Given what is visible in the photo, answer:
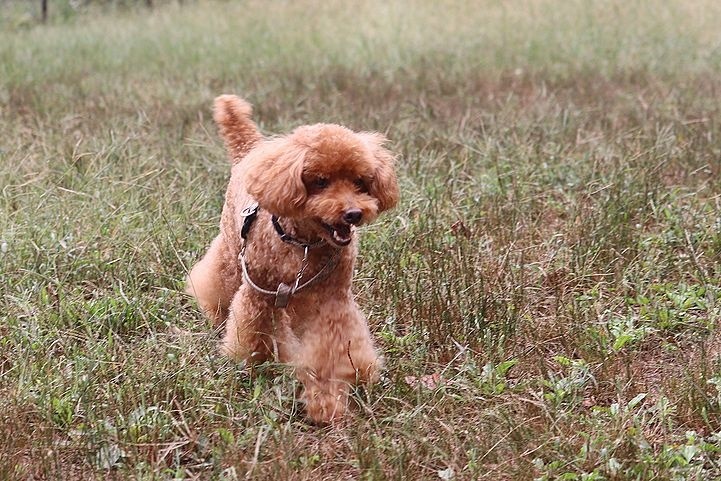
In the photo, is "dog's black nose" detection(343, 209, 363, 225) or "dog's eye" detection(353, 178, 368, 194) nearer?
"dog's black nose" detection(343, 209, 363, 225)

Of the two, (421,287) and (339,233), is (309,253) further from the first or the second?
Result: (421,287)

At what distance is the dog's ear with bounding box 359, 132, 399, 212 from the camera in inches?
124

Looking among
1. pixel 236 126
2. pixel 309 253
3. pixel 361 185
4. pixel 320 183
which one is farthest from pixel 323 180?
pixel 236 126

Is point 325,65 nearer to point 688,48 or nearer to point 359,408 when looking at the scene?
point 688,48

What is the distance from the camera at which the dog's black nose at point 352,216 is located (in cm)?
292

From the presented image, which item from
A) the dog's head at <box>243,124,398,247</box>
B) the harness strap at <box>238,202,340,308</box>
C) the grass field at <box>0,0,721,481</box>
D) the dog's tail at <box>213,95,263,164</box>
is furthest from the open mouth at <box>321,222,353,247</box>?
the dog's tail at <box>213,95,263,164</box>

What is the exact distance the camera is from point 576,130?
259 inches

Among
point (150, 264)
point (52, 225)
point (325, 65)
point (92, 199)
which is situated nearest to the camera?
point (150, 264)

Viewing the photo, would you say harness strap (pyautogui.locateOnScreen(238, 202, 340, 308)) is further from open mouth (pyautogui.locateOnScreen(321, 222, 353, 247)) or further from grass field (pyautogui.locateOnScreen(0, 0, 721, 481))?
grass field (pyautogui.locateOnScreen(0, 0, 721, 481))

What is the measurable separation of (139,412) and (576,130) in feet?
14.7

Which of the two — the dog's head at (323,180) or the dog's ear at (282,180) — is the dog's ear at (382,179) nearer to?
the dog's head at (323,180)

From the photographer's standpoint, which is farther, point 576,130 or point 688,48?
point 688,48

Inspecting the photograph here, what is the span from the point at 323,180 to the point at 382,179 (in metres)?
0.22

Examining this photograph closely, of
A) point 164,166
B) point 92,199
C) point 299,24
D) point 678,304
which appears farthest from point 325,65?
point 678,304
